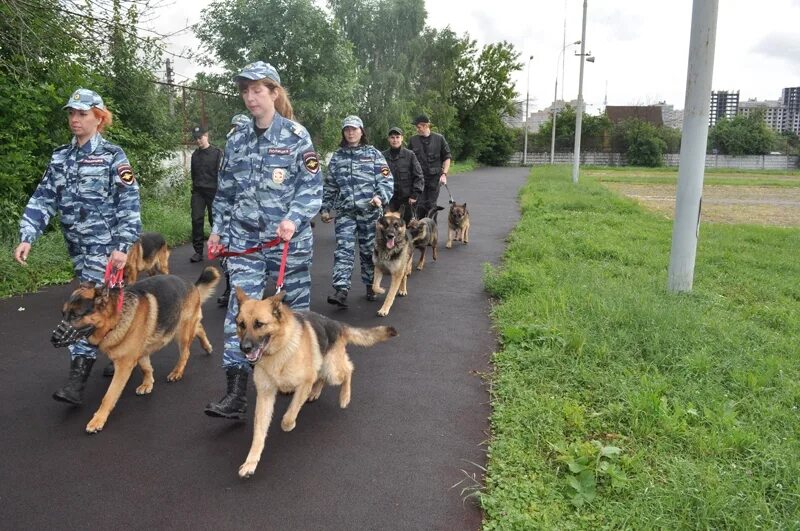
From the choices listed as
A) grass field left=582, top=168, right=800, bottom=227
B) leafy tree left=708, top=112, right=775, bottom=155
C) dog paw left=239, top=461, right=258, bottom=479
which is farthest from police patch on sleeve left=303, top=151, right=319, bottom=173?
leafy tree left=708, top=112, right=775, bottom=155

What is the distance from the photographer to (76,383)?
4035 mm

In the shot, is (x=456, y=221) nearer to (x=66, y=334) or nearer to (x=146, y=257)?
(x=146, y=257)

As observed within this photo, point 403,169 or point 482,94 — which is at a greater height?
point 482,94

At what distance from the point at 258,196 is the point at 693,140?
499 centimetres

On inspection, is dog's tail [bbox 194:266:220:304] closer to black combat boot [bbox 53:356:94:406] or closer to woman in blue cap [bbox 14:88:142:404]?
woman in blue cap [bbox 14:88:142:404]

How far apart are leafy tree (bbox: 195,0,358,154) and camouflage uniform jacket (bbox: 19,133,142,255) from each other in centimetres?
1173

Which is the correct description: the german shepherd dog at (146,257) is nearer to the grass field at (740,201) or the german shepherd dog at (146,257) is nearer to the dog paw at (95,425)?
the dog paw at (95,425)

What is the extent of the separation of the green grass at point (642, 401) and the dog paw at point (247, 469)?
135 cm

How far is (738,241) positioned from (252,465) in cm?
1106

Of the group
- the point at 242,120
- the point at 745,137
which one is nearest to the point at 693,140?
the point at 242,120

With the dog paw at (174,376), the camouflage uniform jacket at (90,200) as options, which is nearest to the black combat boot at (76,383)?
A: the dog paw at (174,376)

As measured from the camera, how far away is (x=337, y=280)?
6.58 meters

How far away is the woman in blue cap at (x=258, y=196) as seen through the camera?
12.3 feet

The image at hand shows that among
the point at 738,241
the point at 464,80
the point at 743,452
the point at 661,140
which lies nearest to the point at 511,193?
the point at 738,241
